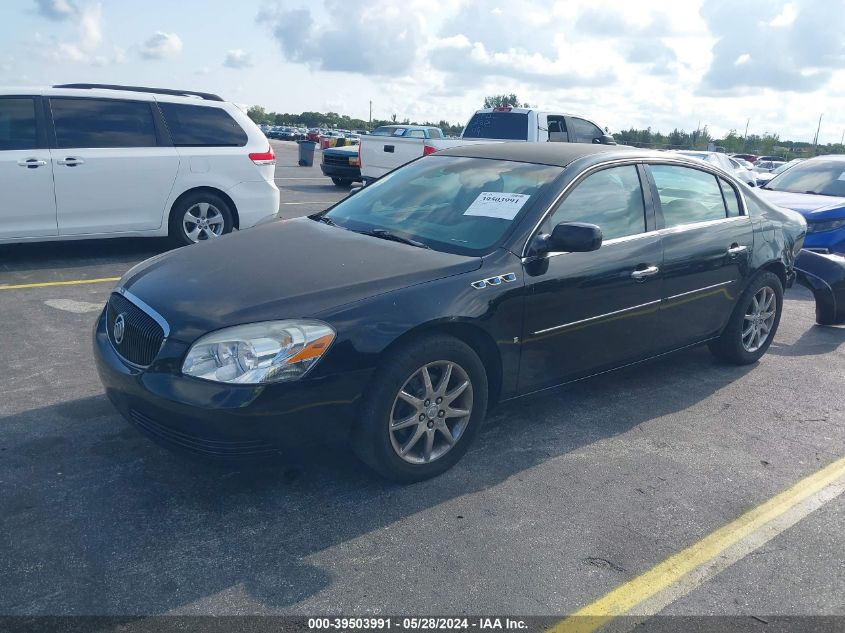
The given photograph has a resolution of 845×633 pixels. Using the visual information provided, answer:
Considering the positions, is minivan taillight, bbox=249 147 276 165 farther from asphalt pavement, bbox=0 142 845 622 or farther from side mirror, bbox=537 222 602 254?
side mirror, bbox=537 222 602 254

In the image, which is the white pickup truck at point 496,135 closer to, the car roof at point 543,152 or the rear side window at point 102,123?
the rear side window at point 102,123

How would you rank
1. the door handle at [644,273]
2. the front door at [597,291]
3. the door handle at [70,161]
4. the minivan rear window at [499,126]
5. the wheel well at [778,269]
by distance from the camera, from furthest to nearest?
the minivan rear window at [499,126] → the door handle at [70,161] → the wheel well at [778,269] → the door handle at [644,273] → the front door at [597,291]

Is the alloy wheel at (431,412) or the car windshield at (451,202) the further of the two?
the car windshield at (451,202)

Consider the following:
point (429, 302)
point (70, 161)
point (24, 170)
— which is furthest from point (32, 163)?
point (429, 302)

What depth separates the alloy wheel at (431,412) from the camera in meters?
3.51

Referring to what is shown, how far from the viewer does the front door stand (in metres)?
4.02

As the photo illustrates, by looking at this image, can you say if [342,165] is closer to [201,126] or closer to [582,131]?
[582,131]

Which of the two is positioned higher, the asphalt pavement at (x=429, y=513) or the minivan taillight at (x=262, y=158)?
the minivan taillight at (x=262, y=158)

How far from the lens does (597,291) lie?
13.9ft

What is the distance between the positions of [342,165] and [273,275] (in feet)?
52.2

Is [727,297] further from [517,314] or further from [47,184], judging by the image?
[47,184]

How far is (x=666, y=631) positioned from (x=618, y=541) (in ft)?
1.88

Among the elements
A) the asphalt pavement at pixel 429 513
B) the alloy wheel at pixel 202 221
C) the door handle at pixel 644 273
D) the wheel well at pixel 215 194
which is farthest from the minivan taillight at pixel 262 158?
the door handle at pixel 644 273

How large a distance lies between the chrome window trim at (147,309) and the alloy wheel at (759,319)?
13.4ft
